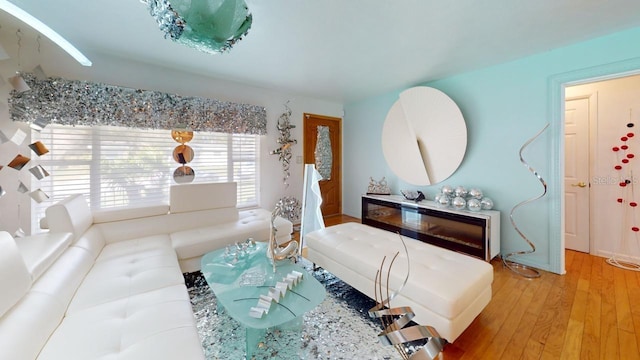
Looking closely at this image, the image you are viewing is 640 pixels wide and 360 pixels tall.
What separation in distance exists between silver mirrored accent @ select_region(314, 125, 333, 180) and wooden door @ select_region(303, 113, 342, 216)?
0.04 metres

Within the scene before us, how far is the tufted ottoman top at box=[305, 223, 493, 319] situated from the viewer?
1423 millimetres

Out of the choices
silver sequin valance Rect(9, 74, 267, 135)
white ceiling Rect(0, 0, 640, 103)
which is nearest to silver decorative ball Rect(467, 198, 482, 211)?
white ceiling Rect(0, 0, 640, 103)

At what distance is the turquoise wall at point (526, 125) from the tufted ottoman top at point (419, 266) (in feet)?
4.81

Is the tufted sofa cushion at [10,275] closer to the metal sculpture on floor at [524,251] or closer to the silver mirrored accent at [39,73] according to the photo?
the silver mirrored accent at [39,73]

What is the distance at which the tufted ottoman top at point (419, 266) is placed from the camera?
142 cm

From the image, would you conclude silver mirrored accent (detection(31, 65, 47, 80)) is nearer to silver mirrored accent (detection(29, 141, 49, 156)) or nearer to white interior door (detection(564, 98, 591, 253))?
silver mirrored accent (detection(29, 141, 49, 156))

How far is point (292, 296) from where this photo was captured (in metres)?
1.53

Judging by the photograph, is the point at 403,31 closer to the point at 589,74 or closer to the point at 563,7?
the point at 563,7

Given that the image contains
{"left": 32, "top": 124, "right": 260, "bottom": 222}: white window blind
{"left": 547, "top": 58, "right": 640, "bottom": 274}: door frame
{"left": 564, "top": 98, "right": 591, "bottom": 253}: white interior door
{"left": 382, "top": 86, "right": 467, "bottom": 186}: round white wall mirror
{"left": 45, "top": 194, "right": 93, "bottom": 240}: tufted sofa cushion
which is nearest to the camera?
{"left": 45, "top": 194, "right": 93, "bottom": 240}: tufted sofa cushion

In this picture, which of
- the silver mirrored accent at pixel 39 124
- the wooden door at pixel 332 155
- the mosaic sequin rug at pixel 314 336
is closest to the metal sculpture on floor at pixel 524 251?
the mosaic sequin rug at pixel 314 336

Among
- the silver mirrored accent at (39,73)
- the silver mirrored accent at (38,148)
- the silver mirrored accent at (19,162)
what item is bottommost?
the silver mirrored accent at (19,162)

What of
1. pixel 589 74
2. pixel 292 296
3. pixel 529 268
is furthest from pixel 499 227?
pixel 292 296

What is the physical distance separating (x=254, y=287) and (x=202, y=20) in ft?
5.51

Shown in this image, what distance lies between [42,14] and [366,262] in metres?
3.26
